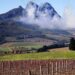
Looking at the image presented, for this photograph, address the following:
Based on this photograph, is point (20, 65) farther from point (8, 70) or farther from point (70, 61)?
point (70, 61)

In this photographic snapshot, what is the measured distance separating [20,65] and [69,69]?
8.77 ft

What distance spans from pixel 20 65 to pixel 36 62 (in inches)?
34.4

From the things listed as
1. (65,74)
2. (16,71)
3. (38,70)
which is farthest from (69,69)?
(16,71)

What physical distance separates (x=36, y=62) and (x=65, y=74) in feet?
5.62

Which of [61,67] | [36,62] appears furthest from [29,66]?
[61,67]

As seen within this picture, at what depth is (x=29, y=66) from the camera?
18.0 meters

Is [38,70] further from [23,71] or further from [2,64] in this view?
[2,64]

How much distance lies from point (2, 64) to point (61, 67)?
3.18 m

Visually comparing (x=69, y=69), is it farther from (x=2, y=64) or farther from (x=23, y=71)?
(x=2, y=64)

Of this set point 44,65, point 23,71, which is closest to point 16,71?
point 23,71

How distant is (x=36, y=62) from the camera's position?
59.1ft

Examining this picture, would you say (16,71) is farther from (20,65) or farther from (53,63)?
(53,63)

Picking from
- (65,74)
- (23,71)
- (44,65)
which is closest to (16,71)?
(23,71)

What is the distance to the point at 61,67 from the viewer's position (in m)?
18.0
